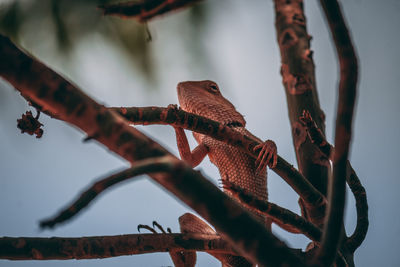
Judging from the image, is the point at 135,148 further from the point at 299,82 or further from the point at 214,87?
the point at 214,87

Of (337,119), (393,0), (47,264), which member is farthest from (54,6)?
(393,0)

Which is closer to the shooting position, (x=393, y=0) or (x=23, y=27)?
(x=23, y=27)

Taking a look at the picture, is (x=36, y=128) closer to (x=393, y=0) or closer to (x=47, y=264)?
(x=47, y=264)

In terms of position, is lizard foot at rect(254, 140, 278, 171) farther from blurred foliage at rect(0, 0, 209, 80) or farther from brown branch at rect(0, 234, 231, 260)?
blurred foliage at rect(0, 0, 209, 80)

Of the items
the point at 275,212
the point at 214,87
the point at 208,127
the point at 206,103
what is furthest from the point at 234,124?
the point at 275,212

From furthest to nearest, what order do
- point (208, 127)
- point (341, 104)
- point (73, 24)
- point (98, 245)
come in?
point (73, 24) < point (208, 127) < point (98, 245) < point (341, 104)
